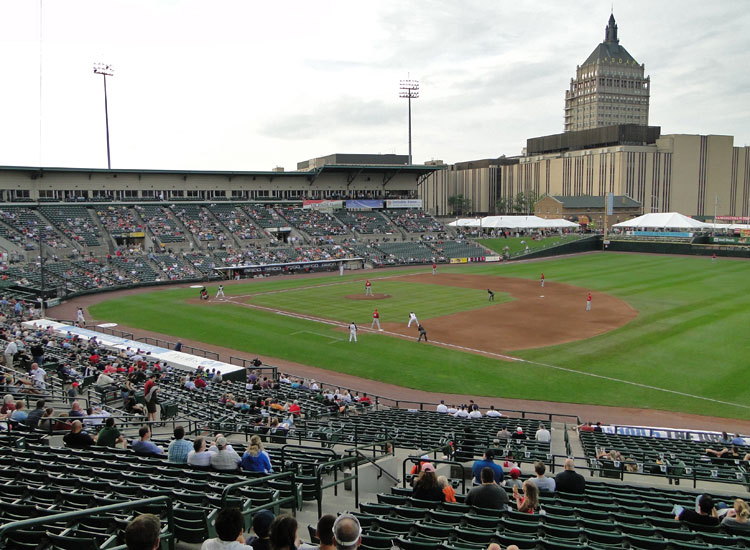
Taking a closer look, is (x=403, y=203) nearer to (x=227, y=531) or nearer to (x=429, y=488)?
(x=429, y=488)

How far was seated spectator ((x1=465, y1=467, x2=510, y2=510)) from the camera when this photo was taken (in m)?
7.75

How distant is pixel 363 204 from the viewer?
95.7 meters

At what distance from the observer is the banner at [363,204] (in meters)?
94.6

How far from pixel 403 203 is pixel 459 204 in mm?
72145

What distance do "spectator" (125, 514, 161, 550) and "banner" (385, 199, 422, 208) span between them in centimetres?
9492

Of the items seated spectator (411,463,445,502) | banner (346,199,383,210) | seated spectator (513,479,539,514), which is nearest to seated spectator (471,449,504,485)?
seated spectator (411,463,445,502)

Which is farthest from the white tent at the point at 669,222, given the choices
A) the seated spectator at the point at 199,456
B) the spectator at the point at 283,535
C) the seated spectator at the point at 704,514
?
the spectator at the point at 283,535

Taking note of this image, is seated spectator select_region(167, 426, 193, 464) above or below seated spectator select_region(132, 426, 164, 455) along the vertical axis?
above

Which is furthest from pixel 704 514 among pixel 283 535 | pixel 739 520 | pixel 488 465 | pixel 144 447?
pixel 144 447

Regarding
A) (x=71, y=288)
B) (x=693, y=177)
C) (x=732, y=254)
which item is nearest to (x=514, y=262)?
(x=732, y=254)

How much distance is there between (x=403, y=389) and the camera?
2584cm

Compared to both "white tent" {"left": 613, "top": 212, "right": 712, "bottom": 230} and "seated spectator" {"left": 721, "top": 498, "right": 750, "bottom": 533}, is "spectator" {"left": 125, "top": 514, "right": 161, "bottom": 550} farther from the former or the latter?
"white tent" {"left": 613, "top": 212, "right": 712, "bottom": 230}

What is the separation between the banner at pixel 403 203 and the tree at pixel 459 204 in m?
68.7

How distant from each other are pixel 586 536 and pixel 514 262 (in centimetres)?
7495
